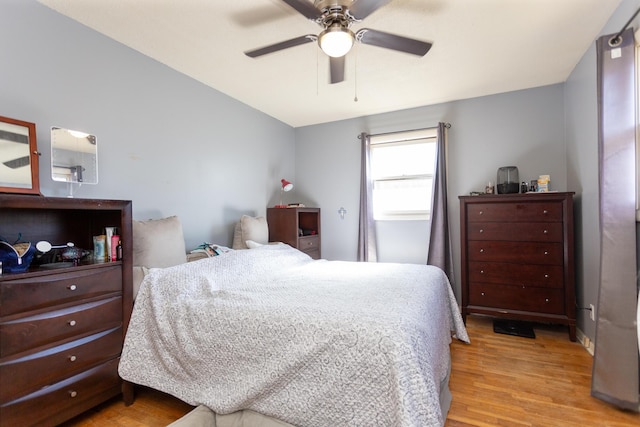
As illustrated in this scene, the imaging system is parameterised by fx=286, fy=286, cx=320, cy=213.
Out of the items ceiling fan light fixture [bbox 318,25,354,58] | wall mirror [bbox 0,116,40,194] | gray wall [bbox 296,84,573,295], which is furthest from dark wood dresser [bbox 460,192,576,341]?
wall mirror [bbox 0,116,40,194]

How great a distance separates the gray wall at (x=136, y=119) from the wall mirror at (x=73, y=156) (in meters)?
0.06

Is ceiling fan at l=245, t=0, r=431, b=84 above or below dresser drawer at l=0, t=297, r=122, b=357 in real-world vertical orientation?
above

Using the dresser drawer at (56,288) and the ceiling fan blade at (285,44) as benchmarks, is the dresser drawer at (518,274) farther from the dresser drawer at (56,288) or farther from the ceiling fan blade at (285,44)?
the dresser drawer at (56,288)

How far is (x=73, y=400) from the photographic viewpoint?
153 cm

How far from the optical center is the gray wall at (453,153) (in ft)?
9.99

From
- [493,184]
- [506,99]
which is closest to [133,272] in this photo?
[493,184]

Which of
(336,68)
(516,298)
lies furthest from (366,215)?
(336,68)

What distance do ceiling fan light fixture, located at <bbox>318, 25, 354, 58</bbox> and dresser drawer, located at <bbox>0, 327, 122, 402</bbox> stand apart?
2072 mm

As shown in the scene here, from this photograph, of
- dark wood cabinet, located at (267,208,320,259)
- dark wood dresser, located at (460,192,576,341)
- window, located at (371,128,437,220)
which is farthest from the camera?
window, located at (371,128,437,220)

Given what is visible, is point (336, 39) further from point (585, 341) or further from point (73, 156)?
point (585, 341)

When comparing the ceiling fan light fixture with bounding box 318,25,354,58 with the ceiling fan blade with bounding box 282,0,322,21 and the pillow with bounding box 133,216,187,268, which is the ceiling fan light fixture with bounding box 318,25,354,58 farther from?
the pillow with bounding box 133,216,187,268

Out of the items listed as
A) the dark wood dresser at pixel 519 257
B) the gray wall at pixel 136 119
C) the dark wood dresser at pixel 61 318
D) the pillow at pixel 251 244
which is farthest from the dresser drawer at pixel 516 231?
the dark wood dresser at pixel 61 318

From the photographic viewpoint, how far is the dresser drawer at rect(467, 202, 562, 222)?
262cm

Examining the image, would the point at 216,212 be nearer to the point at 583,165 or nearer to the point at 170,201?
the point at 170,201
